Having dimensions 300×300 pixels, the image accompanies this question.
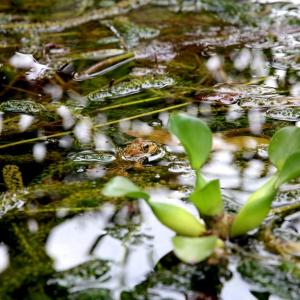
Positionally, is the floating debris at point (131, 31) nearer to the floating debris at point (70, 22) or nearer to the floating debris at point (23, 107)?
the floating debris at point (70, 22)

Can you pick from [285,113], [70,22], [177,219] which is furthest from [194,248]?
[70,22]

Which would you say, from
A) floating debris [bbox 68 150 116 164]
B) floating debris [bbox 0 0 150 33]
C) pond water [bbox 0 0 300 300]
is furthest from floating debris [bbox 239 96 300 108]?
floating debris [bbox 0 0 150 33]

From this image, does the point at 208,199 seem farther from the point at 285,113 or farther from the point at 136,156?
the point at 285,113

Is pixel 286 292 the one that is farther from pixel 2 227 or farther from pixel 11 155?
pixel 11 155

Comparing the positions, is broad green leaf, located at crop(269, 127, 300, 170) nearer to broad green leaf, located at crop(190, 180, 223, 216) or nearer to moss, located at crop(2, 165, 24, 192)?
broad green leaf, located at crop(190, 180, 223, 216)

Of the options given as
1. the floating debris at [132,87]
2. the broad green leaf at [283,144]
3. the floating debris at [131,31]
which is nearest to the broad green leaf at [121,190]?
the broad green leaf at [283,144]

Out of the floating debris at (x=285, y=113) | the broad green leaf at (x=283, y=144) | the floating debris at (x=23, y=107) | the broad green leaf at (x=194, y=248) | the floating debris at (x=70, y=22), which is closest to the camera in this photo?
the broad green leaf at (x=194, y=248)
